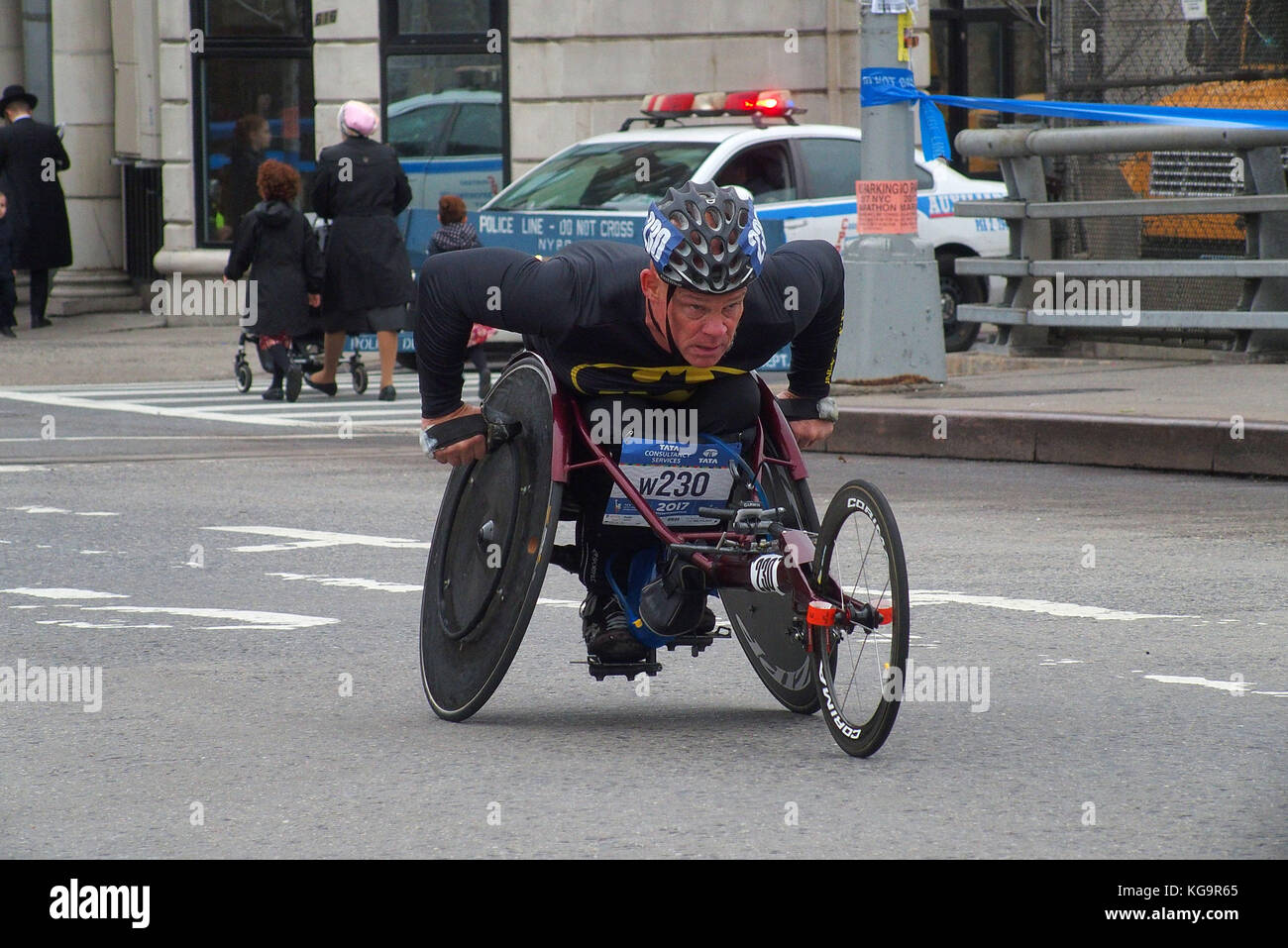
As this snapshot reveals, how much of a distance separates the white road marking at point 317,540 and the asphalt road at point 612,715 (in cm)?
3

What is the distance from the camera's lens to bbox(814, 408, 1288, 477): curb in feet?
34.9

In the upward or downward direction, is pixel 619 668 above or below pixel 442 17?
below

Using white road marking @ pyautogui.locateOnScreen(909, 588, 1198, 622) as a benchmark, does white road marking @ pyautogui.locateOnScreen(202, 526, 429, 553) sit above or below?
above

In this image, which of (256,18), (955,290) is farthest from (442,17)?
(955,290)

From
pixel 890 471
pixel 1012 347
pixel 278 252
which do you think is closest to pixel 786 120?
pixel 1012 347

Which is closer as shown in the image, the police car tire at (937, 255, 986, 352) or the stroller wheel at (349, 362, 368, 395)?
the stroller wheel at (349, 362, 368, 395)

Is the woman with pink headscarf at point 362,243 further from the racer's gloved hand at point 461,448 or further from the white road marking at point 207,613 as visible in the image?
the racer's gloved hand at point 461,448

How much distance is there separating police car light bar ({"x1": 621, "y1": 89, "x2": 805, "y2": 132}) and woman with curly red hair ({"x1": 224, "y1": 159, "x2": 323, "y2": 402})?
10.7ft

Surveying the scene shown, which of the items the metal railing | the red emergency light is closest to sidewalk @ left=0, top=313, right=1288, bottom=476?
the metal railing

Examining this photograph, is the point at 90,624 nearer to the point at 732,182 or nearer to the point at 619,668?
the point at 619,668

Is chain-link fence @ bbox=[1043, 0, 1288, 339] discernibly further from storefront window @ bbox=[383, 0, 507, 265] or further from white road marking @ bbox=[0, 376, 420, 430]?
storefront window @ bbox=[383, 0, 507, 265]

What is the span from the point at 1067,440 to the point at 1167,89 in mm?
4544

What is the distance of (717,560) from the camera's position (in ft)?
17.5
